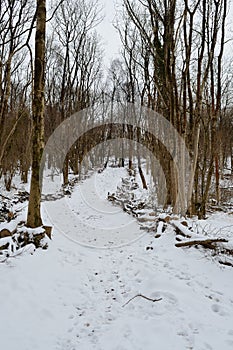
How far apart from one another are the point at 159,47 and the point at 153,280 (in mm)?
7419

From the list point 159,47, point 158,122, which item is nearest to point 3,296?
point 159,47

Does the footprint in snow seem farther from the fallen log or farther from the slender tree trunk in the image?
the slender tree trunk

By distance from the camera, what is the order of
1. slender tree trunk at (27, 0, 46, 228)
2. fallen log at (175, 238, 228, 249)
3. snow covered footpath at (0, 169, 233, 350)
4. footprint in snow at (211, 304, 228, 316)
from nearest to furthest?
snow covered footpath at (0, 169, 233, 350) < footprint in snow at (211, 304, 228, 316) < fallen log at (175, 238, 228, 249) < slender tree trunk at (27, 0, 46, 228)

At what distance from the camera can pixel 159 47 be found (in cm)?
805

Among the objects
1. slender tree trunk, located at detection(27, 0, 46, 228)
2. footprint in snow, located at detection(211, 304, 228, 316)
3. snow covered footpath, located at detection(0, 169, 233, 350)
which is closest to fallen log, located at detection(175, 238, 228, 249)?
snow covered footpath, located at detection(0, 169, 233, 350)

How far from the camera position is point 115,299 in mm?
3377

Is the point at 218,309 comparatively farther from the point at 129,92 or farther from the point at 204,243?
the point at 129,92

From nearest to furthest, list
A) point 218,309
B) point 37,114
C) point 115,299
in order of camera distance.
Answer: point 218,309 < point 115,299 < point 37,114

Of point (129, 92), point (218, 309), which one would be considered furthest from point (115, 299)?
point (129, 92)

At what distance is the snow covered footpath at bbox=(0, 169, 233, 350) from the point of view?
2467mm

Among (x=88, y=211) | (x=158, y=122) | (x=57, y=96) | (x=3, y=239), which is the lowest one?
(x=88, y=211)

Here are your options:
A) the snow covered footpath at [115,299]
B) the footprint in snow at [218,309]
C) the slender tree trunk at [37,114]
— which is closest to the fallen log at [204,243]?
the snow covered footpath at [115,299]

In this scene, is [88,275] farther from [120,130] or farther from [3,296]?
[120,130]

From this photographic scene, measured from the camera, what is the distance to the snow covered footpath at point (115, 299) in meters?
2.47
